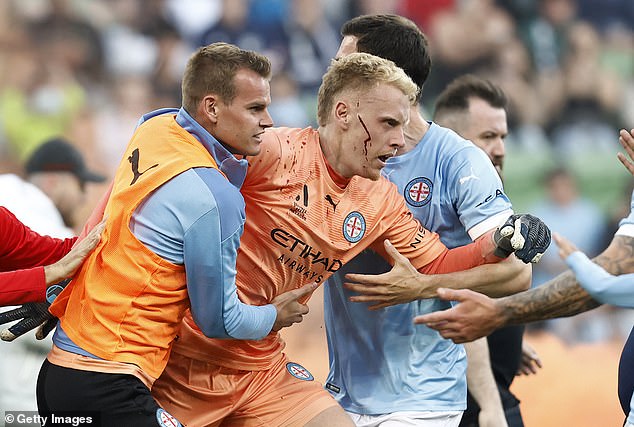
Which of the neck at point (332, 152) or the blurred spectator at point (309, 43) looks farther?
the blurred spectator at point (309, 43)

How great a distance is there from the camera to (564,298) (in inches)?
151

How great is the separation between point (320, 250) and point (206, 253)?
75cm

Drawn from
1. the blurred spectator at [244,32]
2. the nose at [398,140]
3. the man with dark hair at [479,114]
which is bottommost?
the nose at [398,140]

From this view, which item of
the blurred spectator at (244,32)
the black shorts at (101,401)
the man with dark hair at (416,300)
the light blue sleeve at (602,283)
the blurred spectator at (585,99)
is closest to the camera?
the light blue sleeve at (602,283)

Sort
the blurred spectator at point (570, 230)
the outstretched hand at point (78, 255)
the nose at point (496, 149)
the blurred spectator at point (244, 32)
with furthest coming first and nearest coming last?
the blurred spectator at point (244, 32), the blurred spectator at point (570, 230), the nose at point (496, 149), the outstretched hand at point (78, 255)

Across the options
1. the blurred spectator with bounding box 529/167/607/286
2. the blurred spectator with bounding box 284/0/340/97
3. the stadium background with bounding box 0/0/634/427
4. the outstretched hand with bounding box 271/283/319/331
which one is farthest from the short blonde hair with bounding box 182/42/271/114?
the blurred spectator with bounding box 529/167/607/286

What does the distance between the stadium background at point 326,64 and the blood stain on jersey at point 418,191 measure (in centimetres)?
486

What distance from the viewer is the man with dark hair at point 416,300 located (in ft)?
15.1

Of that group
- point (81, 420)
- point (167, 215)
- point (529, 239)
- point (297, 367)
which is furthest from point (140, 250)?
point (529, 239)

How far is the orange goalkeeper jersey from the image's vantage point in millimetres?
4227

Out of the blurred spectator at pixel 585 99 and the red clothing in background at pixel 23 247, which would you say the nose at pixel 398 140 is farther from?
the blurred spectator at pixel 585 99

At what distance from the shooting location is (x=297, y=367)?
450cm

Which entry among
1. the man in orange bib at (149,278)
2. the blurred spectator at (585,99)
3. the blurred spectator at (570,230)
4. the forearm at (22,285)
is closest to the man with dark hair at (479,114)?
the man in orange bib at (149,278)

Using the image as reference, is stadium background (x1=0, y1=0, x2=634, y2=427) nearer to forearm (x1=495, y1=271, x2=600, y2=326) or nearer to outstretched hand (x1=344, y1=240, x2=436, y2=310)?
outstretched hand (x1=344, y1=240, x2=436, y2=310)
